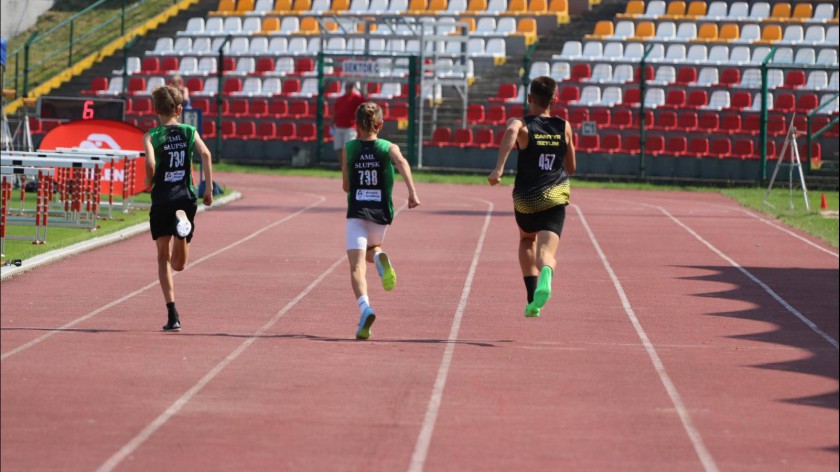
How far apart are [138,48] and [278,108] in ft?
25.9

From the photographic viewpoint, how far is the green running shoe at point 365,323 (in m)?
10.5

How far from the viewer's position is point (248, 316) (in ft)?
39.1

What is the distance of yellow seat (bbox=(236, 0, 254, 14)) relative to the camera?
154 ft

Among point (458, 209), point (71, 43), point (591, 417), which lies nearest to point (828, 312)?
point (591, 417)

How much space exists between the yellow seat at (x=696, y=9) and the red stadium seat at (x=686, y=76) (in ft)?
16.3

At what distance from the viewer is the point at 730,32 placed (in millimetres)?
38688

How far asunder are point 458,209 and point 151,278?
35.8ft

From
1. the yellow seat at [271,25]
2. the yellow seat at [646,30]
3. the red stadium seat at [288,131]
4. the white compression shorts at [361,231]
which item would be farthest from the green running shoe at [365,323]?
the yellow seat at [271,25]

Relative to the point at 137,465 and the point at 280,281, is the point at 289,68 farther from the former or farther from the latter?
the point at 137,465

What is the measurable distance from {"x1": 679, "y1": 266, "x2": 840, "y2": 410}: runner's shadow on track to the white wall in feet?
108

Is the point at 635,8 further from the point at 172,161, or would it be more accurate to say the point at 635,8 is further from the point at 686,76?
the point at 172,161

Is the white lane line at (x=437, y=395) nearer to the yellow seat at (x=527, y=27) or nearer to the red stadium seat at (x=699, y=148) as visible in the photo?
the red stadium seat at (x=699, y=148)

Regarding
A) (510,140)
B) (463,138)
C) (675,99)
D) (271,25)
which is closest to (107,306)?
(510,140)

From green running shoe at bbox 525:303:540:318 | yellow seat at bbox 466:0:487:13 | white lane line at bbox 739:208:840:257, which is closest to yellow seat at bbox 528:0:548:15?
yellow seat at bbox 466:0:487:13
